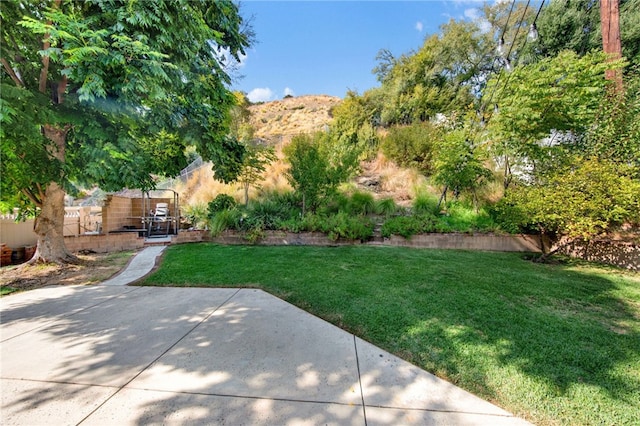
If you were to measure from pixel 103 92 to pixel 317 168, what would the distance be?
16.7 feet

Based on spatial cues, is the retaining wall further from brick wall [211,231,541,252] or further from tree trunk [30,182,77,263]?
tree trunk [30,182,77,263]

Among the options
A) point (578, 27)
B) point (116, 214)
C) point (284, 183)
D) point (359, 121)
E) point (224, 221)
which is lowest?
point (224, 221)

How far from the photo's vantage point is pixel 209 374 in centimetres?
196

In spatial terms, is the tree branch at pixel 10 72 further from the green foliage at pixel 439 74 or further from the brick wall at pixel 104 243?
the green foliage at pixel 439 74

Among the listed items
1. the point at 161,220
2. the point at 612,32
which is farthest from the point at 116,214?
the point at 612,32

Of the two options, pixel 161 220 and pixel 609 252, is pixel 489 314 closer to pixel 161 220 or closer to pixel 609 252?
pixel 609 252

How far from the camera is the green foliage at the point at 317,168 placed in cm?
749

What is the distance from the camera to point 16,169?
13.5 feet

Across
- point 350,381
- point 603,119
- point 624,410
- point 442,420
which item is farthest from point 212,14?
point 603,119

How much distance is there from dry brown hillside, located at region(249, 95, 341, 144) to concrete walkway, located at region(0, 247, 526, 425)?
26780mm

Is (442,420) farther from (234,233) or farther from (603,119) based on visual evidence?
(603,119)

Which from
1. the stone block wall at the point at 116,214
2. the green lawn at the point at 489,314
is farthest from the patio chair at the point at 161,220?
the green lawn at the point at 489,314

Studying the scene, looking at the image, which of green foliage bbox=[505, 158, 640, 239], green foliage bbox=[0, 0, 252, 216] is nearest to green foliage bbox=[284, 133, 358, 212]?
green foliage bbox=[0, 0, 252, 216]

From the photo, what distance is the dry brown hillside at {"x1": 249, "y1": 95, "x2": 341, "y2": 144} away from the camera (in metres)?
30.7
